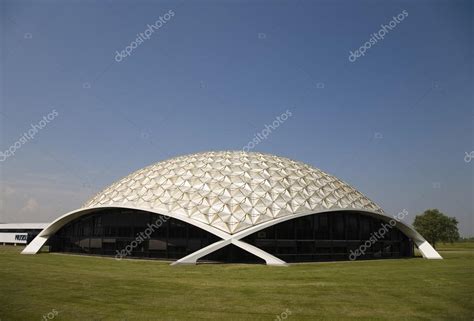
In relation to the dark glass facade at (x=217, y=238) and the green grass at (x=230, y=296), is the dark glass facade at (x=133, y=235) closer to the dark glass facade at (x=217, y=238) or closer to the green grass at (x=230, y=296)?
the dark glass facade at (x=217, y=238)

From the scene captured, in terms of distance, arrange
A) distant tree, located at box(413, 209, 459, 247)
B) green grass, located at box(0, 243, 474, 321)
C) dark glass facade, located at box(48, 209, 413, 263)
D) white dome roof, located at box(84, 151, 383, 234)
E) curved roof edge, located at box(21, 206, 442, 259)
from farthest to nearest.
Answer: distant tree, located at box(413, 209, 459, 247), white dome roof, located at box(84, 151, 383, 234), dark glass facade, located at box(48, 209, 413, 263), curved roof edge, located at box(21, 206, 442, 259), green grass, located at box(0, 243, 474, 321)

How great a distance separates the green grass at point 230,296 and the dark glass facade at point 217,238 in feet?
39.1

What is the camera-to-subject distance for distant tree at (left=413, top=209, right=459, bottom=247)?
91.0 m

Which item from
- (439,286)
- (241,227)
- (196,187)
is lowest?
(439,286)

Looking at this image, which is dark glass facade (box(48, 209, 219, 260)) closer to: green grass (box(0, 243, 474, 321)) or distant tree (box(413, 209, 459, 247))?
green grass (box(0, 243, 474, 321))

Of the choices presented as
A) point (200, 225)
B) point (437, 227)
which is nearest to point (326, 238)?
point (200, 225)

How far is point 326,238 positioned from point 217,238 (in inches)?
456

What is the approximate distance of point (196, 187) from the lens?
40.5m

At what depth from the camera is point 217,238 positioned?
35906 mm

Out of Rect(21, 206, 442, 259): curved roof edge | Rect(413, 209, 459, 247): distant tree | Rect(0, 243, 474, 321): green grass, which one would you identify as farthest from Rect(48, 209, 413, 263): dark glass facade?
Rect(413, 209, 459, 247): distant tree

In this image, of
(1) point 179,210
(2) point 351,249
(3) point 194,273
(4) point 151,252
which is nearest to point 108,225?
(4) point 151,252

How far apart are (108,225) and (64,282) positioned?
22.1 m

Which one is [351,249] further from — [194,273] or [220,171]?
[194,273]

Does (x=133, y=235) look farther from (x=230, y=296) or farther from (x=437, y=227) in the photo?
(x=437, y=227)
